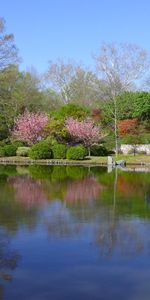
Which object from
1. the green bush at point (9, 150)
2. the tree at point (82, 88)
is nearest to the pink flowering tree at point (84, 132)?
the green bush at point (9, 150)

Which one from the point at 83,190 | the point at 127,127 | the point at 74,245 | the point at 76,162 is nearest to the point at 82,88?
the point at 127,127

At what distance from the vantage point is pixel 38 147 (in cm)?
3403

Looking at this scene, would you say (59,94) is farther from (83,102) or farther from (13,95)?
(13,95)

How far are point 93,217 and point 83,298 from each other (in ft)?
17.7

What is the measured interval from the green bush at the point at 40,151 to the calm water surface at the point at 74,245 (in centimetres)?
1772

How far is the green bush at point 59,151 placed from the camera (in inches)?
1355

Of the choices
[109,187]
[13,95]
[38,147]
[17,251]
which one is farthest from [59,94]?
[17,251]

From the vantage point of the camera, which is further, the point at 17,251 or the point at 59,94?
the point at 59,94

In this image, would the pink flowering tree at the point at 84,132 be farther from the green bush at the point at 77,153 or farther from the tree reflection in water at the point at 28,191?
the tree reflection in water at the point at 28,191

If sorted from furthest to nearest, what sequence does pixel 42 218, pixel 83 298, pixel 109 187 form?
1. pixel 109 187
2. pixel 42 218
3. pixel 83 298

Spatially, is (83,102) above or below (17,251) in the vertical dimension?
above

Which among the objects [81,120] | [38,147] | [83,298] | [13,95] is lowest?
[83,298]

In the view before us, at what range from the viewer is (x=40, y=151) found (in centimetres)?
3406

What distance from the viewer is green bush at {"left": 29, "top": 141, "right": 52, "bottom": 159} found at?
34.0 metres
